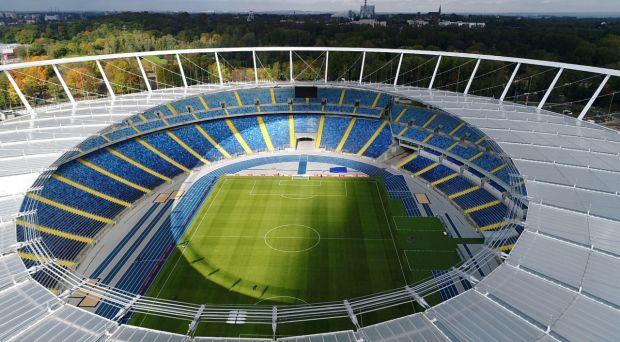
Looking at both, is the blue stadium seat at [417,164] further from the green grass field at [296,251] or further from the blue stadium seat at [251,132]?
the blue stadium seat at [251,132]

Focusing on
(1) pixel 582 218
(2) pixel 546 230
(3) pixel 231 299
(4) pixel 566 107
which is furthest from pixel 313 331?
(4) pixel 566 107

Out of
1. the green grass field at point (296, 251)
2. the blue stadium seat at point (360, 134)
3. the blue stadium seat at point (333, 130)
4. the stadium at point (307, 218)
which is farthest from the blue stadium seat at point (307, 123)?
the green grass field at point (296, 251)

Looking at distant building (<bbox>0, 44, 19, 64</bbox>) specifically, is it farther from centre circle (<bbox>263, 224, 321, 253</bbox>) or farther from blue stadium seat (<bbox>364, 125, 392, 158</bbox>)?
centre circle (<bbox>263, 224, 321, 253</bbox>)

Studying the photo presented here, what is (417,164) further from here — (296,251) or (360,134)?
(296,251)

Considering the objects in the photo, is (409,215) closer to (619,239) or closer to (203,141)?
(619,239)

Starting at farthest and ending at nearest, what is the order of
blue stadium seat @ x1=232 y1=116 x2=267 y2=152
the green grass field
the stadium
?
blue stadium seat @ x1=232 y1=116 x2=267 y2=152 → the green grass field → the stadium

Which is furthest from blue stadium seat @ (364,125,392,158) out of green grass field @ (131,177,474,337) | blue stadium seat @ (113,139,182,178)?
→ blue stadium seat @ (113,139,182,178)
